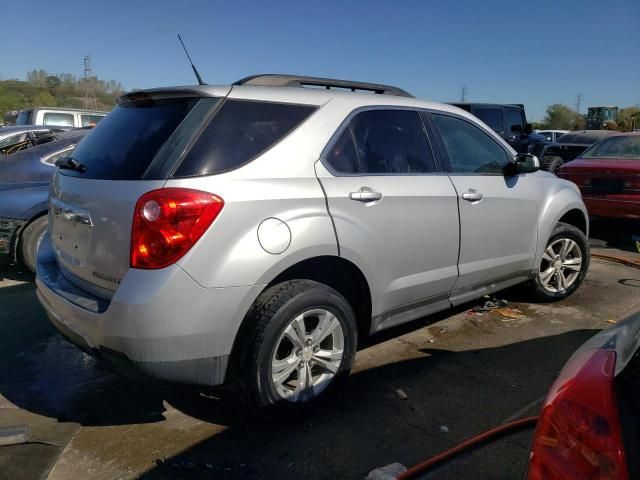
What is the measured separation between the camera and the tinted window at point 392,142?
3.12m

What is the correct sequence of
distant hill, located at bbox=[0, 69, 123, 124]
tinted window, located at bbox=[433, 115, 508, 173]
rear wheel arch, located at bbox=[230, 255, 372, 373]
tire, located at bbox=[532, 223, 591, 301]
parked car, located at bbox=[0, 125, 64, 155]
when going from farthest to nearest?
1. distant hill, located at bbox=[0, 69, 123, 124]
2. parked car, located at bbox=[0, 125, 64, 155]
3. tire, located at bbox=[532, 223, 591, 301]
4. tinted window, located at bbox=[433, 115, 508, 173]
5. rear wheel arch, located at bbox=[230, 255, 372, 373]

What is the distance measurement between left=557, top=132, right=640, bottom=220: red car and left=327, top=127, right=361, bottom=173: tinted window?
5583 millimetres

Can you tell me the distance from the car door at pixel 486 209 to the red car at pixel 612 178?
3.68 meters

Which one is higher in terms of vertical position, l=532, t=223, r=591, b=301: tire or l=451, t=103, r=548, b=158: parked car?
l=451, t=103, r=548, b=158: parked car

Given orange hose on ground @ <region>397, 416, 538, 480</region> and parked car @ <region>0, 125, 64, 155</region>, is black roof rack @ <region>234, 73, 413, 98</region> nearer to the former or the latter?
orange hose on ground @ <region>397, 416, 538, 480</region>

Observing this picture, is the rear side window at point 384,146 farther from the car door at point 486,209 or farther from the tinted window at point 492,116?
the tinted window at point 492,116

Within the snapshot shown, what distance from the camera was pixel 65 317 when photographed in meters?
2.63

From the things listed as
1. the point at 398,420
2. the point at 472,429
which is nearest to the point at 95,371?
the point at 398,420

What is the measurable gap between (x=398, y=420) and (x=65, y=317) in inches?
72.0

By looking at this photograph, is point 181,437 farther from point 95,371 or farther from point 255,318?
point 95,371

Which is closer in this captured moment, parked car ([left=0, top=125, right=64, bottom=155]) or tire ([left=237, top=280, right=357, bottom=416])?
tire ([left=237, top=280, right=357, bottom=416])

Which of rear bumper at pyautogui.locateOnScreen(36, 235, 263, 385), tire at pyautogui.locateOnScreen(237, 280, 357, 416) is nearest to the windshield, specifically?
tire at pyautogui.locateOnScreen(237, 280, 357, 416)

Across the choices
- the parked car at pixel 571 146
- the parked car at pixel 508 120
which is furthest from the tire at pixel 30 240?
the parked car at pixel 571 146

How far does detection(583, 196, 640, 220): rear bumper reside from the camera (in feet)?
22.9
